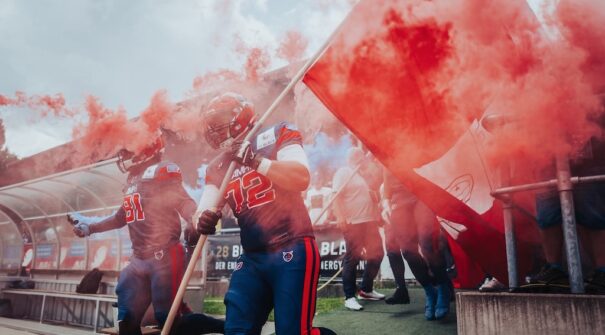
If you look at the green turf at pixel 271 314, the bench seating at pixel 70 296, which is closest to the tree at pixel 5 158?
the bench seating at pixel 70 296

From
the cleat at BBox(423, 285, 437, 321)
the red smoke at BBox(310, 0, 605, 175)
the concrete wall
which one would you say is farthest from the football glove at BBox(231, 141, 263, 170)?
the cleat at BBox(423, 285, 437, 321)

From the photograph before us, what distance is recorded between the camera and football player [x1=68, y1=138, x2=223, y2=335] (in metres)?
4.62

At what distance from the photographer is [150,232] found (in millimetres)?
5031

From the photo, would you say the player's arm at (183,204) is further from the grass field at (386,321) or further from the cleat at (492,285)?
the cleat at (492,285)

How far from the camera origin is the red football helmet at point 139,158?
18.8 feet

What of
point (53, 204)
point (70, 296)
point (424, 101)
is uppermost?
point (424, 101)

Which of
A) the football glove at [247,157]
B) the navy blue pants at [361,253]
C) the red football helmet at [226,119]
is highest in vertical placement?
the red football helmet at [226,119]

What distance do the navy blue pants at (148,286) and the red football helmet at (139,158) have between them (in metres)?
1.37

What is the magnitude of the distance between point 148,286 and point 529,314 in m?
3.81

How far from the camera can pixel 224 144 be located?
3787 mm

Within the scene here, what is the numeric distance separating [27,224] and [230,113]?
11.5 metres

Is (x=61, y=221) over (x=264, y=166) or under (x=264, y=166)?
over

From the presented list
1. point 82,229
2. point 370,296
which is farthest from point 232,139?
point 370,296

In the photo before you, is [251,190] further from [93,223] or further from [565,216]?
[93,223]
